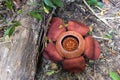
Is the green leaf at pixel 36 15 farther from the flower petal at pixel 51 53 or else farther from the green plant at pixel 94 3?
the green plant at pixel 94 3

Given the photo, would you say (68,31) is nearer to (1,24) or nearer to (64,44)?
(64,44)

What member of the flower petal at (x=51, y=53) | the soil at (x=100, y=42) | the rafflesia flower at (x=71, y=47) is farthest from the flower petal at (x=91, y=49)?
the flower petal at (x=51, y=53)

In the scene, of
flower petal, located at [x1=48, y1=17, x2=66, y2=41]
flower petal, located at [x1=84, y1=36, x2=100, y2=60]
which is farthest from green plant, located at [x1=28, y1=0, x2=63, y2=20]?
flower petal, located at [x1=84, y1=36, x2=100, y2=60]

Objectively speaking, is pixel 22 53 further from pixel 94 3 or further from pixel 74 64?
pixel 94 3

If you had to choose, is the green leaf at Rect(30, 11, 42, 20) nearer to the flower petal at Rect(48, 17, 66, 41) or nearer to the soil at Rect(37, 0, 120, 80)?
the flower petal at Rect(48, 17, 66, 41)

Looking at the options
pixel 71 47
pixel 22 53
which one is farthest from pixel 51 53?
pixel 22 53

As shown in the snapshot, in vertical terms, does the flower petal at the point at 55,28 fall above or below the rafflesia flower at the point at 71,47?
above
